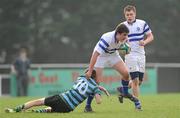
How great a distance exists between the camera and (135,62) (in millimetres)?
16984

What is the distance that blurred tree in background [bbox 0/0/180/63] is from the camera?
4609cm

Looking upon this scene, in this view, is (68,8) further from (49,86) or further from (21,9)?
(49,86)

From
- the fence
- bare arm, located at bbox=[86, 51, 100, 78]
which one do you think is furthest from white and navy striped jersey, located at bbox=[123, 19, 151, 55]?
the fence

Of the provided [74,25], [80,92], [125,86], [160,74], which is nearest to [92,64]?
[80,92]

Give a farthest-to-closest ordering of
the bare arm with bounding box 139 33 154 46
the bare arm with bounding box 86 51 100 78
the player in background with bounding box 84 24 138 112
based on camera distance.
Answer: the bare arm with bounding box 139 33 154 46, the player in background with bounding box 84 24 138 112, the bare arm with bounding box 86 51 100 78

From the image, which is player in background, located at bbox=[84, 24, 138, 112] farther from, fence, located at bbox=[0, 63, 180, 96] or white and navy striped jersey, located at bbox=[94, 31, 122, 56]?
fence, located at bbox=[0, 63, 180, 96]

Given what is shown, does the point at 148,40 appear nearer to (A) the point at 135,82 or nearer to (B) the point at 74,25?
(A) the point at 135,82

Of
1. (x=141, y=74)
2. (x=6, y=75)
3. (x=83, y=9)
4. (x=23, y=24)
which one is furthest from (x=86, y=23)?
(x=141, y=74)

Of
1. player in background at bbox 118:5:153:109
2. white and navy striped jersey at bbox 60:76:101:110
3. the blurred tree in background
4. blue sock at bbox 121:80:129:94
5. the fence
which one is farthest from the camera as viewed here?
the blurred tree in background

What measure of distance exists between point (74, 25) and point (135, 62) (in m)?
30.0

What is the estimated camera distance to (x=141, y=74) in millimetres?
17281

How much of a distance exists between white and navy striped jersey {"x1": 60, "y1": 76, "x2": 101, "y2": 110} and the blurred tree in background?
31238 millimetres

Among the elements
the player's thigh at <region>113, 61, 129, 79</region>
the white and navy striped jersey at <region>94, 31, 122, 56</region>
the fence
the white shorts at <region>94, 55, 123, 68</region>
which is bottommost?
the fence

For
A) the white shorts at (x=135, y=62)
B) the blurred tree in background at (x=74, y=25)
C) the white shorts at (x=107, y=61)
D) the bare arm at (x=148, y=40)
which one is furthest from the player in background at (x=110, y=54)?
the blurred tree in background at (x=74, y=25)
